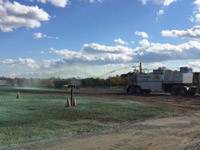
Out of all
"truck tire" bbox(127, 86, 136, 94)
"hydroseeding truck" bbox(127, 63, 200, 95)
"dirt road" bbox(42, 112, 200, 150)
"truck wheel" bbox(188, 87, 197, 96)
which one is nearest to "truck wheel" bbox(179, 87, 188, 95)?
"hydroseeding truck" bbox(127, 63, 200, 95)

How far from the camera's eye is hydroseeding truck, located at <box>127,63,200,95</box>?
1407 inches

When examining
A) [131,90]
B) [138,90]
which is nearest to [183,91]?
[138,90]

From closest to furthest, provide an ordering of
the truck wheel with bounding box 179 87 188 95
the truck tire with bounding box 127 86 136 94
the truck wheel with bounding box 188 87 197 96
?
1. the truck wheel with bounding box 179 87 188 95
2. the truck wheel with bounding box 188 87 197 96
3. the truck tire with bounding box 127 86 136 94

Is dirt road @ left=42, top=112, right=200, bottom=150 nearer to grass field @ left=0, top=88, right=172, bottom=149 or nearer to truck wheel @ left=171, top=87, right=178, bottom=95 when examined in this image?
grass field @ left=0, top=88, right=172, bottom=149

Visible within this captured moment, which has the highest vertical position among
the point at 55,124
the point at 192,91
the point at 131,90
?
the point at 131,90

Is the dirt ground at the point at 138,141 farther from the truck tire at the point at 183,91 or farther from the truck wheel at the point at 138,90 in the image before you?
the truck wheel at the point at 138,90

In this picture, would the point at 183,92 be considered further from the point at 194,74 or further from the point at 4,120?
the point at 4,120

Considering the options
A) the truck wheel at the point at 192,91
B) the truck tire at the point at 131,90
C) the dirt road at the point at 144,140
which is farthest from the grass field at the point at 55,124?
the truck tire at the point at 131,90

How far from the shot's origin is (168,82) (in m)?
37.1

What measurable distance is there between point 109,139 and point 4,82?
347 ft

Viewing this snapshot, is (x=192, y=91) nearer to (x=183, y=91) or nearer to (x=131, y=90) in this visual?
(x=183, y=91)

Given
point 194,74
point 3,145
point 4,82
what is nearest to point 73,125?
point 3,145

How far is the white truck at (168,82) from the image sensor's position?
117 feet

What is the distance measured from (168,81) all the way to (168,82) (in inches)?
5.2
